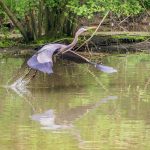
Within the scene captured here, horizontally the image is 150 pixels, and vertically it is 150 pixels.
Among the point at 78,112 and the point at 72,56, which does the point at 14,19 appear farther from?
the point at 78,112

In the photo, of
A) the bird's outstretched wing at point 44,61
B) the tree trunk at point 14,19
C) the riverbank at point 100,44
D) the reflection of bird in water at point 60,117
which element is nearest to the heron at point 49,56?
the bird's outstretched wing at point 44,61

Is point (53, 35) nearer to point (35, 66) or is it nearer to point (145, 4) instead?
point (145, 4)

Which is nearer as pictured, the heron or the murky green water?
the murky green water

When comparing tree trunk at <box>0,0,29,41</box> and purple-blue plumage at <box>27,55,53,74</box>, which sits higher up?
purple-blue plumage at <box>27,55,53,74</box>

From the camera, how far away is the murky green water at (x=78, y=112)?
7566 millimetres

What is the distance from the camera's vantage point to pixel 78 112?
984 cm

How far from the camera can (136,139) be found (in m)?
7.68

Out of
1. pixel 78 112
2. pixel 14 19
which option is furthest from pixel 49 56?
pixel 14 19

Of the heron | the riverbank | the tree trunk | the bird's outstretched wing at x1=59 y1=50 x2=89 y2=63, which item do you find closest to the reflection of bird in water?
the heron

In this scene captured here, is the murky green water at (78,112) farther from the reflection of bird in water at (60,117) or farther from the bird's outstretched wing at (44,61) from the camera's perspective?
the bird's outstretched wing at (44,61)

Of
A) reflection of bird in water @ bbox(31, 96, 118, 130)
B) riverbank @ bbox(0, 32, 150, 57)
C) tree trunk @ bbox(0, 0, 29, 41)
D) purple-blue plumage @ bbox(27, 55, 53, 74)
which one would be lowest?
riverbank @ bbox(0, 32, 150, 57)

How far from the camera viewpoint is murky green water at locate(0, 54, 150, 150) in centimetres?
757

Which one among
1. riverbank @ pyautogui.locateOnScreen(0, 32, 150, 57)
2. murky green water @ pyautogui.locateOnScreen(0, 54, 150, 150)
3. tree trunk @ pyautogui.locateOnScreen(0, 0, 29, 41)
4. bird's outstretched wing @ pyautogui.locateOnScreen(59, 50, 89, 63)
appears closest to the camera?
murky green water @ pyautogui.locateOnScreen(0, 54, 150, 150)

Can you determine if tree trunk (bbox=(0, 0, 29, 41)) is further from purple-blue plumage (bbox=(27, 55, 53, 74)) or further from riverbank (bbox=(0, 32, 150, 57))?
purple-blue plumage (bbox=(27, 55, 53, 74))
